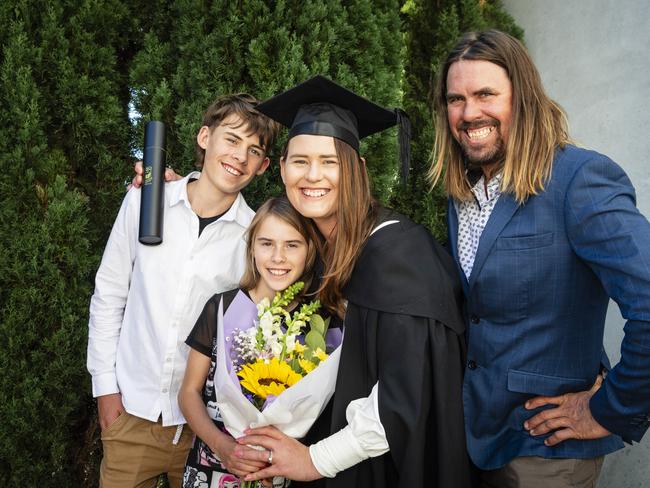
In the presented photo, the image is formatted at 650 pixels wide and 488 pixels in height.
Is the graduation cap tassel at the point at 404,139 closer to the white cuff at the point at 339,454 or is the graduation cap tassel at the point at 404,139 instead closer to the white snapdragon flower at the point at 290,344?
the white snapdragon flower at the point at 290,344

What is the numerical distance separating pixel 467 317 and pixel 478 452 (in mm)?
550

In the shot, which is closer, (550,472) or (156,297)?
(550,472)

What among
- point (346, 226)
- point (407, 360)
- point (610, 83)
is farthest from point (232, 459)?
point (610, 83)

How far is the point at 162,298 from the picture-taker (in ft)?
9.22

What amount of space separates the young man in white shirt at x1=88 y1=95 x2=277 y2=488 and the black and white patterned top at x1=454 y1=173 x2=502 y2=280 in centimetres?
127

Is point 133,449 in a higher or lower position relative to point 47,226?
lower

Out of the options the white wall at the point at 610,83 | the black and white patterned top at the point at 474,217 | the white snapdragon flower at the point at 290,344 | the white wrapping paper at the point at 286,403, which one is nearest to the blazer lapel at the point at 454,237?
the black and white patterned top at the point at 474,217

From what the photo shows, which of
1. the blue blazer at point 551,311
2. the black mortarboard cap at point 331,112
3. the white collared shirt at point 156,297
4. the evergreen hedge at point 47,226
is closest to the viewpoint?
the blue blazer at point 551,311

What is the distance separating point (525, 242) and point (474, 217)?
40 cm

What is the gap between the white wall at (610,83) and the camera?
3.45 meters

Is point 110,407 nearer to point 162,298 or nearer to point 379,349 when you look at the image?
point 162,298

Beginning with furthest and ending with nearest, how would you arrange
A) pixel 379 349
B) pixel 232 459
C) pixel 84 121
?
pixel 84 121
pixel 232 459
pixel 379 349

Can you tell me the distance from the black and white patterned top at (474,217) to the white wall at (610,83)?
67.5 inches

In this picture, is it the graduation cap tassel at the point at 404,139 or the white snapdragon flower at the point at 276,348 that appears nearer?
the white snapdragon flower at the point at 276,348
